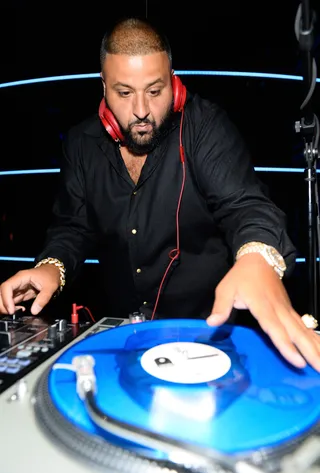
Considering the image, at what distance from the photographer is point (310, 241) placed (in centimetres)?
107

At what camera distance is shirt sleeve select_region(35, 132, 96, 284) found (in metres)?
1.39

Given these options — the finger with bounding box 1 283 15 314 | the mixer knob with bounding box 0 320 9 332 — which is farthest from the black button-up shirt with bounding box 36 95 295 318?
the mixer knob with bounding box 0 320 9 332

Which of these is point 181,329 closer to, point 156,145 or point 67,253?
point 67,253

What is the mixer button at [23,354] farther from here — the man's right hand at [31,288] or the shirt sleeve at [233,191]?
the shirt sleeve at [233,191]

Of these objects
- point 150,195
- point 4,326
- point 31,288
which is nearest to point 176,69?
point 150,195

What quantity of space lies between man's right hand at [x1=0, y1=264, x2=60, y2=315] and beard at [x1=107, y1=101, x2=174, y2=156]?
0.52 m

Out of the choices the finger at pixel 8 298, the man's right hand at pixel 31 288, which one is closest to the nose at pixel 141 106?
the man's right hand at pixel 31 288

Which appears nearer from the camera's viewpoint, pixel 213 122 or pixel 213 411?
pixel 213 411

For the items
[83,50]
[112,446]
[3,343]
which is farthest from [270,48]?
[112,446]

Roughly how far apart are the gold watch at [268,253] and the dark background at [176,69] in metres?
1.36

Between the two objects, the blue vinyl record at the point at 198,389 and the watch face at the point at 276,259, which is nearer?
the blue vinyl record at the point at 198,389

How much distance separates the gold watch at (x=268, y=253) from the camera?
77cm

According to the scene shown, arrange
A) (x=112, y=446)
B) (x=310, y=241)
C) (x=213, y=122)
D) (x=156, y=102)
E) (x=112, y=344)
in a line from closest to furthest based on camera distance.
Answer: (x=112, y=446), (x=112, y=344), (x=310, y=241), (x=156, y=102), (x=213, y=122)

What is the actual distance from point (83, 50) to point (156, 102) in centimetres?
122
